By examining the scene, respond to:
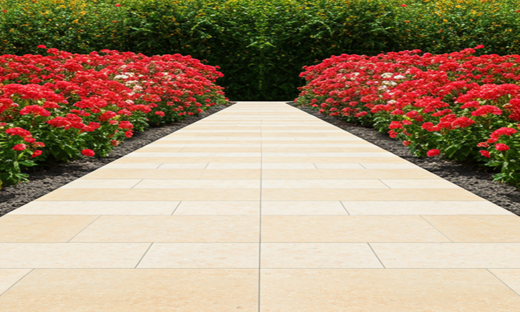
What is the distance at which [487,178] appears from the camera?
688 cm

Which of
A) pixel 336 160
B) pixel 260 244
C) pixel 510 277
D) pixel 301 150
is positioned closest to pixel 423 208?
pixel 510 277

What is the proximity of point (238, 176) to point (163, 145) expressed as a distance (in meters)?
3.38

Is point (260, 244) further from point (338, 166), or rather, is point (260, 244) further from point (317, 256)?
point (338, 166)

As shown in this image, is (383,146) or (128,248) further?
(383,146)

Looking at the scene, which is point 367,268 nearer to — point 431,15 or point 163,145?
point 163,145

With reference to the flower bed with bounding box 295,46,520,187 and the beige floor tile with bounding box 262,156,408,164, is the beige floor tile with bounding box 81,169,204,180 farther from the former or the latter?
the flower bed with bounding box 295,46,520,187

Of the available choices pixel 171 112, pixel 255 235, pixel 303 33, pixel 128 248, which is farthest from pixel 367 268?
pixel 303 33

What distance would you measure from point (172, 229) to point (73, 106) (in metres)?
5.14

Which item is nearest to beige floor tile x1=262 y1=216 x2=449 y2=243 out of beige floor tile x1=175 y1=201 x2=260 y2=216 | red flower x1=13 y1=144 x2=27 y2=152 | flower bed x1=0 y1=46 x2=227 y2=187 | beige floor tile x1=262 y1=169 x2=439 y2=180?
beige floor tile x1=175 y1=201 x2=260 y2=216

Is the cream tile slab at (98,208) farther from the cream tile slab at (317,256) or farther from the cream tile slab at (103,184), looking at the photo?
the cream tile slab at (317,256)

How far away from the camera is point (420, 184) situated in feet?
21.5

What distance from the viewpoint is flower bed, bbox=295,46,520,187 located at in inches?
→ 269

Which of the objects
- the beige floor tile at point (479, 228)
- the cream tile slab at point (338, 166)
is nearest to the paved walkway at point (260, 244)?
the beige floor tile at point (479, 228)

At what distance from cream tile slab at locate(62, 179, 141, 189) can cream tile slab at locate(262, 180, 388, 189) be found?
168 centimetres
